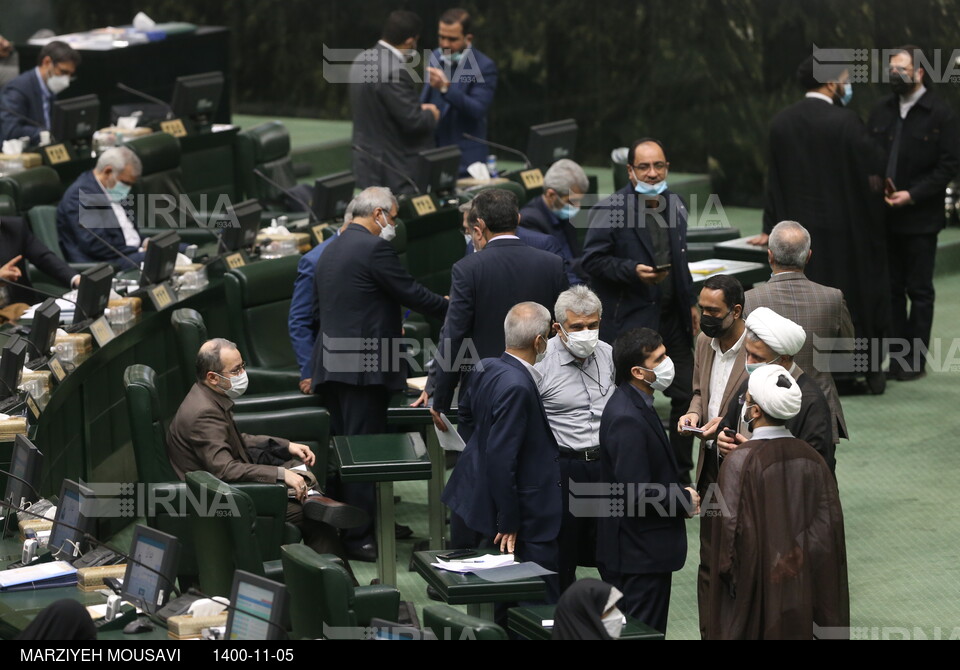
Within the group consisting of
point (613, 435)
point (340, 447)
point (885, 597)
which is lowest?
point (885, 597)

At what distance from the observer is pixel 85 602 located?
4.78 meters

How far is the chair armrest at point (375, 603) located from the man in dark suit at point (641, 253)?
2.41 meters

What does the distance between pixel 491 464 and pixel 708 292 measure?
0.99 metres

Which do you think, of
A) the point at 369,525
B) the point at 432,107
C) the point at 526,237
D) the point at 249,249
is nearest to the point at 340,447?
the point at 369,525

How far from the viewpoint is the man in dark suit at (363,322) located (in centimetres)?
665

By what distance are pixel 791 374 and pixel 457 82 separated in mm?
5543

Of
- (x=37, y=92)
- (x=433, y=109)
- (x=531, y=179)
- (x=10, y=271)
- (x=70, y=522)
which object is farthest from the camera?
(x=37, y=92)

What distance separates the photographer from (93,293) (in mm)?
7156

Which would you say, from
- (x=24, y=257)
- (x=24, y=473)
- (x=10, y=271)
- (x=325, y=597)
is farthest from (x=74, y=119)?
(x=325, y=597)

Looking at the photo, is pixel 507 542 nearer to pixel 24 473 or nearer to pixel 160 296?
pixel 24 473

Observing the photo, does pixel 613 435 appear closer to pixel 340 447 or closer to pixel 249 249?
pixel 340 447

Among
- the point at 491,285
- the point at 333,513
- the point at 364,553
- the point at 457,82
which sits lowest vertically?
the point at 364,553

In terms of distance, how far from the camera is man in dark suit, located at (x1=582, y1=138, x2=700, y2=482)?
676 centimetres

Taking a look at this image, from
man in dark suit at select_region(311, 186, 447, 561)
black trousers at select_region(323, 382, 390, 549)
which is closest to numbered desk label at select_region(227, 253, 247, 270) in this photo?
man in dark suit at select_region(311, 186, 447, 561)
